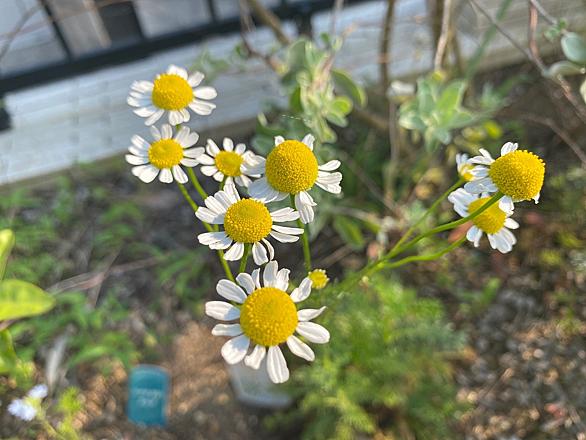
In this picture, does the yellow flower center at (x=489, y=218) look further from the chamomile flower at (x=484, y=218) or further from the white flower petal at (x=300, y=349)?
the white flower petal at (x=300, y=349)

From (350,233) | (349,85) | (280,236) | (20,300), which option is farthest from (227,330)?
(350,233)

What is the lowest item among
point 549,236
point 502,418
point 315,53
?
point 502,418

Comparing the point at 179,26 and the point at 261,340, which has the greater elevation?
the point at 261,340

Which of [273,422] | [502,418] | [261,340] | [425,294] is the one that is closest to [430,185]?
[425,294]

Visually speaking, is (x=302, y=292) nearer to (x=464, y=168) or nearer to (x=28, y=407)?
(x=464, y=168)

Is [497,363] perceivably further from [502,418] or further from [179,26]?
[179,26]

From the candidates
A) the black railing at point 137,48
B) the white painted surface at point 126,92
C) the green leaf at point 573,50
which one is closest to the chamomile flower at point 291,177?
the green leaf at point 573,50
